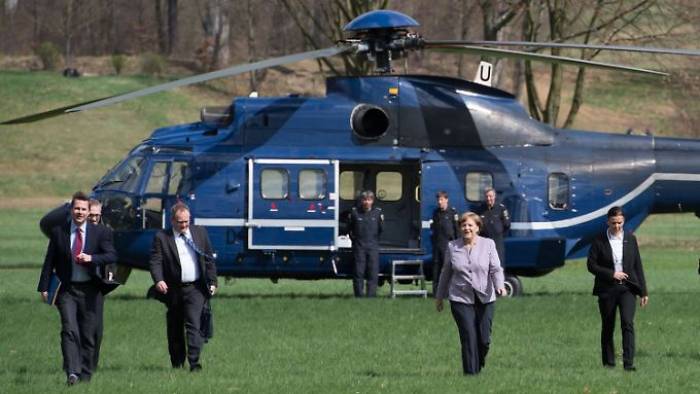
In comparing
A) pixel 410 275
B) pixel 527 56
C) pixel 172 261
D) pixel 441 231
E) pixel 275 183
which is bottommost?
pixel 410 275

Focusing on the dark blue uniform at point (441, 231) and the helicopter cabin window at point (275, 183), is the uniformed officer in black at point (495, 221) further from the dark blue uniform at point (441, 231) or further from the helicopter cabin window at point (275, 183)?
the helicopter cabin window at point (275, 183)

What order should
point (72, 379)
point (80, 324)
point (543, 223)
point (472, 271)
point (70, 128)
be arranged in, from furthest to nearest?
point (70, 128), point (543, 223), point (80, 324), point (472, 271), point (72, 379)

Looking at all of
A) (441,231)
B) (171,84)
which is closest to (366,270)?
(441,231)

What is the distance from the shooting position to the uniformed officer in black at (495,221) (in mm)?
22828

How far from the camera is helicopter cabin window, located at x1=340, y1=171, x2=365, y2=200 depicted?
23.8m

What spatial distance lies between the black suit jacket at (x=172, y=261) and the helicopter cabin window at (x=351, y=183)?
9.56m

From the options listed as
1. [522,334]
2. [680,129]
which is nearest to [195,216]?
[522,334]

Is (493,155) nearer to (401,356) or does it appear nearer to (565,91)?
(401,356)

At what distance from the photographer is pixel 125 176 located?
23.0 metres

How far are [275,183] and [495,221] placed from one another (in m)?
3.44

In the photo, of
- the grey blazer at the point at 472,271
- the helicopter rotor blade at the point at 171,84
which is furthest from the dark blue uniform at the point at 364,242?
the grey blazer at the point at 472,271

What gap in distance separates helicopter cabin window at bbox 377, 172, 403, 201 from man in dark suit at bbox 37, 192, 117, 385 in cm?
1038

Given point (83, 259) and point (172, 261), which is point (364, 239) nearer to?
point (172, 261)

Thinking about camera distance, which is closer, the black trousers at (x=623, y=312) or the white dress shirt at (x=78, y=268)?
the white dress shirt at (x=78, y=268)
